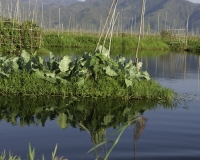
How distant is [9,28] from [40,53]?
2288 mm

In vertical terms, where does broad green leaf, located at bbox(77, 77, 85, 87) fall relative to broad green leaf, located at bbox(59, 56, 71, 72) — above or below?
Result: below

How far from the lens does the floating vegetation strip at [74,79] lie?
25.6 ft

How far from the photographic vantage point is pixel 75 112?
22.2 feet

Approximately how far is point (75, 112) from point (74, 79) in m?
1.23

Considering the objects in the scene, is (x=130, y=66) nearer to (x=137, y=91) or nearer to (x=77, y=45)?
(x=137, y=91)

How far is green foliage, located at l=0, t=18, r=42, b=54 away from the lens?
55.7 ft

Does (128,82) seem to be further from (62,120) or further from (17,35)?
(17,35)

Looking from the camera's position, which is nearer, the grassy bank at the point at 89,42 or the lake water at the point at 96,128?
the lake water at the point at 96,128

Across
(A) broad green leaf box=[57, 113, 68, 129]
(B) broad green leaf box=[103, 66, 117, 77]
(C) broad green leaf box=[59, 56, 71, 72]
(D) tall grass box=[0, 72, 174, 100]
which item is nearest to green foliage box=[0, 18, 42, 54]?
(D) tall grass box=[0, 72, 174, 100]

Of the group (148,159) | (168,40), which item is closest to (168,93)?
(148,159)

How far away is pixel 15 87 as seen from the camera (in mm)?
7863

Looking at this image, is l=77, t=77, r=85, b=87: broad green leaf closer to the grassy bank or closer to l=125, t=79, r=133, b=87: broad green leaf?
l=125, t=79, r=133, b=87: broad green leaf

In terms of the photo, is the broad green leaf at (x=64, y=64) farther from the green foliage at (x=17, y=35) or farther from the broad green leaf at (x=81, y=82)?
the green foliage at (x=17, y=35)

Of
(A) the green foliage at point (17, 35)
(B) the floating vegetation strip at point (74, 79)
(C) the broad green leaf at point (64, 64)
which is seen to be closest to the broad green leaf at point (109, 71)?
(B) the floating vegetation strip at point (74, 79)
